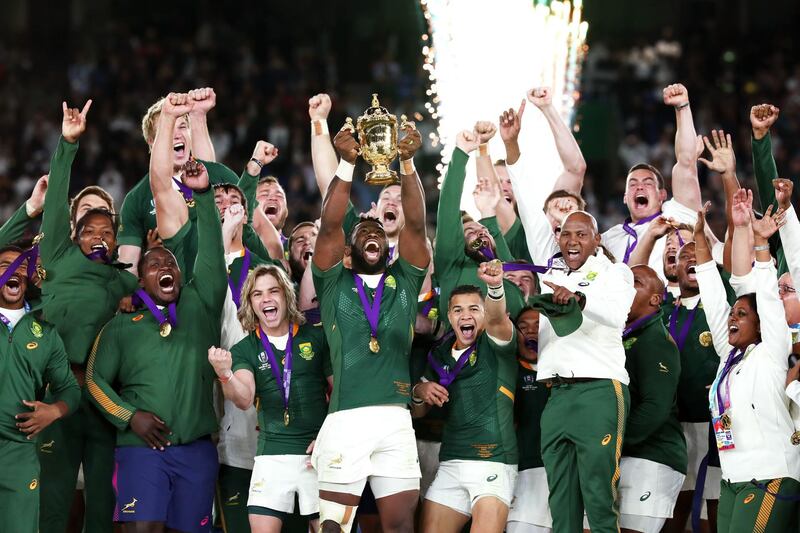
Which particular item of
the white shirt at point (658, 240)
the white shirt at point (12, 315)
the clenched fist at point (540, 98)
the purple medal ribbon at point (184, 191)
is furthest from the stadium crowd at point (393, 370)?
the clenched fist at point (540, 98)

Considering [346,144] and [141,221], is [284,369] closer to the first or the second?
[346,144]

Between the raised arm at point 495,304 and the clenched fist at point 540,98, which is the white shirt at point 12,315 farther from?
the clenched fist at point 540,98

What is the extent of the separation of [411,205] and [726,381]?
185 cm

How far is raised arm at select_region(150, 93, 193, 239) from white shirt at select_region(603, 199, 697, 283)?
2.69 m

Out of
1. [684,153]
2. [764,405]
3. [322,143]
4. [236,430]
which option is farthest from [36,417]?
[684,153]

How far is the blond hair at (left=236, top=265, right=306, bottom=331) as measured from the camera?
7215 mm

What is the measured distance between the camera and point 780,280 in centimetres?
720

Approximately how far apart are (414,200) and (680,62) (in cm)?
1262

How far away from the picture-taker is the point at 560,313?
6590mm

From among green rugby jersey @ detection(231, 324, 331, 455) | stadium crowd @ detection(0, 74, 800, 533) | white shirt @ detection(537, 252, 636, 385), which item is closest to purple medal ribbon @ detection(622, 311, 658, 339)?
stadium crowd @ detection(0, 74, 800, 533)

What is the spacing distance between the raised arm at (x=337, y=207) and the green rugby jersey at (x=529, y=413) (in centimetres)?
122

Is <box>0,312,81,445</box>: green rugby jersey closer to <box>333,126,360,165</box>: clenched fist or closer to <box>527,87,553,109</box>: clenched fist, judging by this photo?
<box>333,126,360,165</box>: clenched fist

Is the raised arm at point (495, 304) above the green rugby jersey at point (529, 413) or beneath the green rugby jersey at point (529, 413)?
above

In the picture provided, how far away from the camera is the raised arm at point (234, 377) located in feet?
22.5
